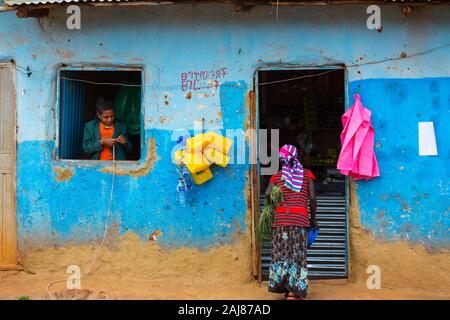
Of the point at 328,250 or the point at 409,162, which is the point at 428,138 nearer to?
the point at 409,162

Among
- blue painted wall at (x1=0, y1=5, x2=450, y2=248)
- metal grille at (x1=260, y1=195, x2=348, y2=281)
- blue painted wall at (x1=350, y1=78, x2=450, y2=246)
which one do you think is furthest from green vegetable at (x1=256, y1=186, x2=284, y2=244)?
blue painted wall at (x1=350, y1=78, x2=450, y2=246)

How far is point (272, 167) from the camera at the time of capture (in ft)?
26.2

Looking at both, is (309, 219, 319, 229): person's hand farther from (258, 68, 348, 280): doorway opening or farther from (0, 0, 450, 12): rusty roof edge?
(0, 0, 450, 12): rusty roof edge

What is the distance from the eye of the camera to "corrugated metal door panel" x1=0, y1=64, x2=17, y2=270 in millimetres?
6480

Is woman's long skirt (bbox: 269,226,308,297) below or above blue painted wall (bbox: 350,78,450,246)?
below

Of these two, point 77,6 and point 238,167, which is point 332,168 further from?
point 77,6

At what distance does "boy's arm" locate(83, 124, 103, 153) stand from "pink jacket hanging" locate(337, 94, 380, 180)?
272 centimetres

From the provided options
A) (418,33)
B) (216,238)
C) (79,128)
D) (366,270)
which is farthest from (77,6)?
(366,270)

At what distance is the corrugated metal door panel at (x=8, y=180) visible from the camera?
6480mm

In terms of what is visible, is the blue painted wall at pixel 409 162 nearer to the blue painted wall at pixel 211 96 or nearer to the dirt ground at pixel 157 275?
the blue painted wall at pixel 211 96

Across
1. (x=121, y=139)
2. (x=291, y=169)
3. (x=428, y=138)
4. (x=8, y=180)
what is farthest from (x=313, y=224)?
(x=8, y=180)

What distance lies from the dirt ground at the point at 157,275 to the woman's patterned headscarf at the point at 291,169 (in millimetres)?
1075

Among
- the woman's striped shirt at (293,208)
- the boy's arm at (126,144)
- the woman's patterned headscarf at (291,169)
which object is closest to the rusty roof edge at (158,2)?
the woman's patterned headscarf at (291,169)

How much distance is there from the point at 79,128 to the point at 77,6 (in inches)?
57.4
